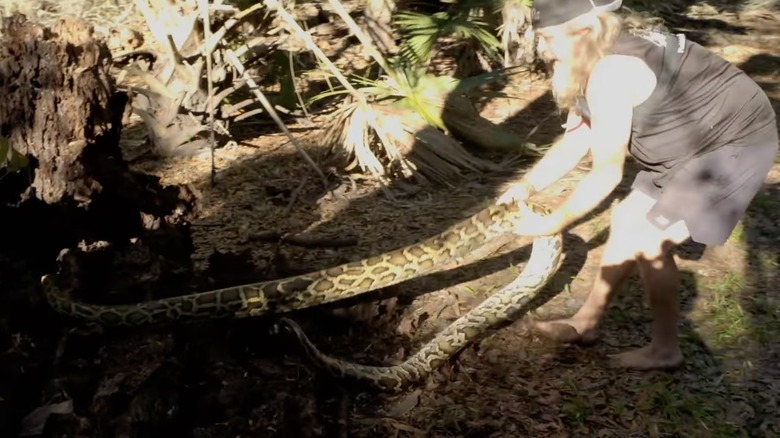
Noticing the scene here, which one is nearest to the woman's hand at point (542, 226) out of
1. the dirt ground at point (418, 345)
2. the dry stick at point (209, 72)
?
the dirt ground at point (418, 345)

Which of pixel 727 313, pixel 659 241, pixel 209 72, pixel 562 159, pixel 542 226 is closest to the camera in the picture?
pixel 542 226

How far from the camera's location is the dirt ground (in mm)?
3439

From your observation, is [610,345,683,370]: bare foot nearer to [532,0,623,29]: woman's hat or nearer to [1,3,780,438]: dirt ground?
[1,3,780,438]: dirt ground

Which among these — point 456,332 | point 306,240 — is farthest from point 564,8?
point 306,240

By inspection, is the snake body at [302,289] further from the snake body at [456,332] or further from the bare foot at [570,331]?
the bare foot at [570,331]

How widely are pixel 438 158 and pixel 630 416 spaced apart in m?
3.25

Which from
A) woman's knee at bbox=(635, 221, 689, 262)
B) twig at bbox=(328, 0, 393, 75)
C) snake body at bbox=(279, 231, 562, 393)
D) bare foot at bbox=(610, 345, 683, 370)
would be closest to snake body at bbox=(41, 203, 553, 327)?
snake body at bbox=(279, 231, 562, 393)

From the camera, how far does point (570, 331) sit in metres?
4.36

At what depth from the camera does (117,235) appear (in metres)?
4.14

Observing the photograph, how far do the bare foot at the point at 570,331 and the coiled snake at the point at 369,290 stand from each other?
240 millimetres

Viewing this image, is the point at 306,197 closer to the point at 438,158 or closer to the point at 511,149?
the point at 438,158

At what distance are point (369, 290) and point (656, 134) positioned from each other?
1723 mm

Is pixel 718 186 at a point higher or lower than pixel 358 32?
higher

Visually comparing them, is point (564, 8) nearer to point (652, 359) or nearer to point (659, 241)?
point (659, 241)
